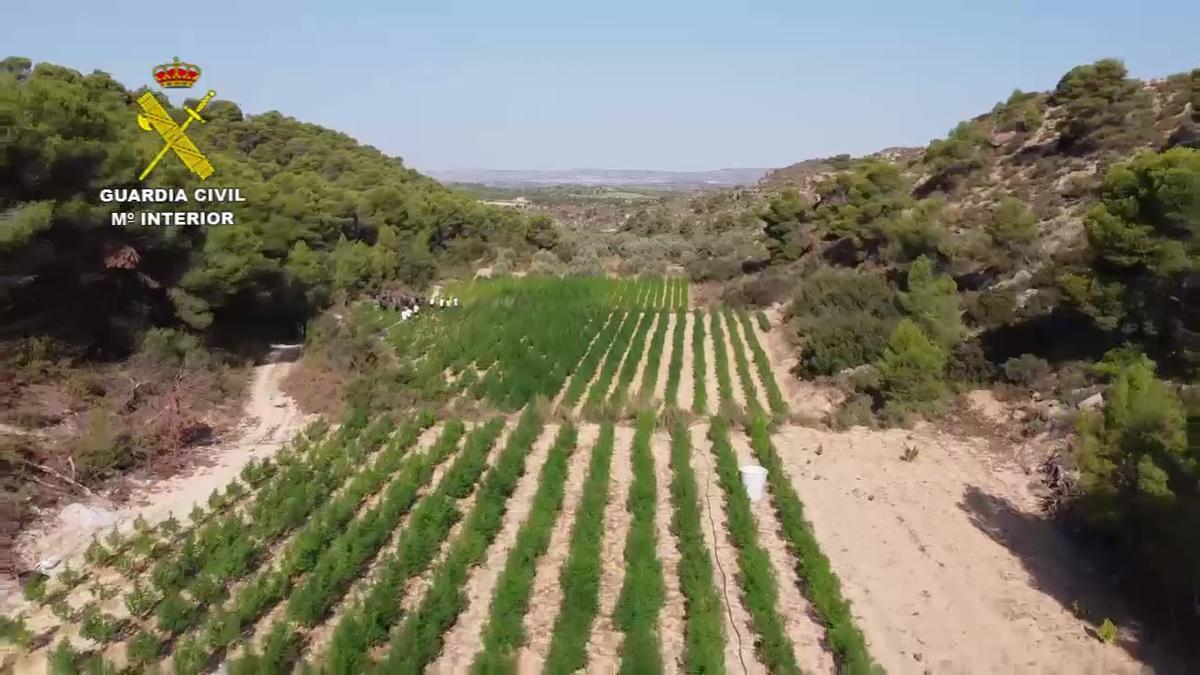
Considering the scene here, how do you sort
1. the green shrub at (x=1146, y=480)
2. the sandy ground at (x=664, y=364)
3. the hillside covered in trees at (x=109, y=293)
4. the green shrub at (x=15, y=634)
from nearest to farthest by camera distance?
the green shrub at (x=15, y=634), the green shrub at (x=1146, y=480), the hillside covered in trees at (x=109, y=293), the sandy ground at (x=664, y=364)

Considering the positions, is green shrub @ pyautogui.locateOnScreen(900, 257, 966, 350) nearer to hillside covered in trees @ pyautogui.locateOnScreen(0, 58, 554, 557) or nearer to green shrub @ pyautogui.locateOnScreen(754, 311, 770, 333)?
green shrub @ pyautogui.locateOnScreen(754, 311, 770, 333)

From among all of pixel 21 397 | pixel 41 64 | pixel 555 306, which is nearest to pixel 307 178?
pixel 41 64

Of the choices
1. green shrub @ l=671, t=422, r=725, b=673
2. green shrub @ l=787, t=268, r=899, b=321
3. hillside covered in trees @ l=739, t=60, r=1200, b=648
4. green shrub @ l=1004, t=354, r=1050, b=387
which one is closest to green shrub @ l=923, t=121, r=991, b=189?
hillside covered in trees @ l=739, t=60, r=1200, b=648

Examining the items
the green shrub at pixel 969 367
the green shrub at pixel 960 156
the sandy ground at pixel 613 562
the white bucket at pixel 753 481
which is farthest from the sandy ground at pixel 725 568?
the green shrub at pixel 960 156

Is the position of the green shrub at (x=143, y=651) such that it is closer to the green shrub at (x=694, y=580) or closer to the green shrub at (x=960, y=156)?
the green shrub at (x=694, y=580)

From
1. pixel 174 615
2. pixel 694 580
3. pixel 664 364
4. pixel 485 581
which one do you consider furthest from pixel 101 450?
pixel 664 364

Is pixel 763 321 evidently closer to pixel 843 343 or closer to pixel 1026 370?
pixel 843 343
